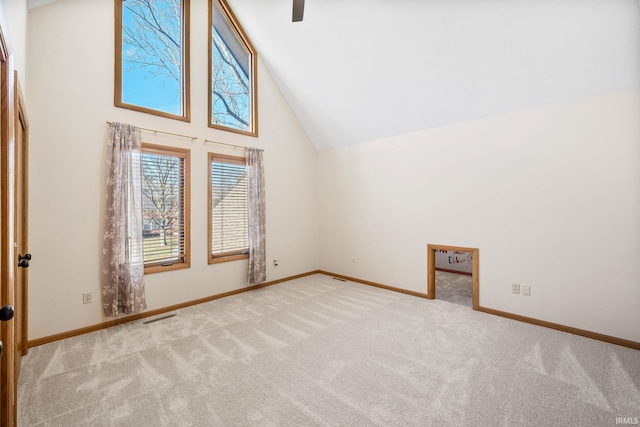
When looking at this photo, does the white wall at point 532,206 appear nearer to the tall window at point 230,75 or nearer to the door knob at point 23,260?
the tall window at point 230,75

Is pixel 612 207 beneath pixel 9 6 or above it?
beneath

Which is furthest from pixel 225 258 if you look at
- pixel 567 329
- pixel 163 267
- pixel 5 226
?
pixel 567 329

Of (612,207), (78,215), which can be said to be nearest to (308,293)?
(78,215)

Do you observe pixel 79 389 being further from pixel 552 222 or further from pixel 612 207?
pixel 612 207

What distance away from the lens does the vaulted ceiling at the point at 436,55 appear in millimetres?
2570

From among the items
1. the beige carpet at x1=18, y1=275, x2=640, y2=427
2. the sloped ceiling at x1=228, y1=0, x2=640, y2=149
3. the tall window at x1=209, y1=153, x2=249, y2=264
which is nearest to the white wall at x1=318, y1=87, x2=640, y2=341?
the sloped ceiling at x1=228, y1=0, x2=640, y2=149

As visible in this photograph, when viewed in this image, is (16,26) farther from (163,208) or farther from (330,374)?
(330,374)

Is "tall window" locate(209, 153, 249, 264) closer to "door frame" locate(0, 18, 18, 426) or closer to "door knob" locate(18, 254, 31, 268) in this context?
"door knob" locate(18, 254, 31, 268)

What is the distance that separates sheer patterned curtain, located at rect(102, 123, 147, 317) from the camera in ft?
10.6

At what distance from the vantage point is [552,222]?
3154 millimetres

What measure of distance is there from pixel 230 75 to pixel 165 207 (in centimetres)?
Result: 239

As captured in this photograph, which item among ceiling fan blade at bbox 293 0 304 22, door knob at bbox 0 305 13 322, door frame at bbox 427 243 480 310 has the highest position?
ceiling fan blade at bbox 293 0 304 22

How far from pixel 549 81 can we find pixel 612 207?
4.60ft

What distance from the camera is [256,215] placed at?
15.0 ft
